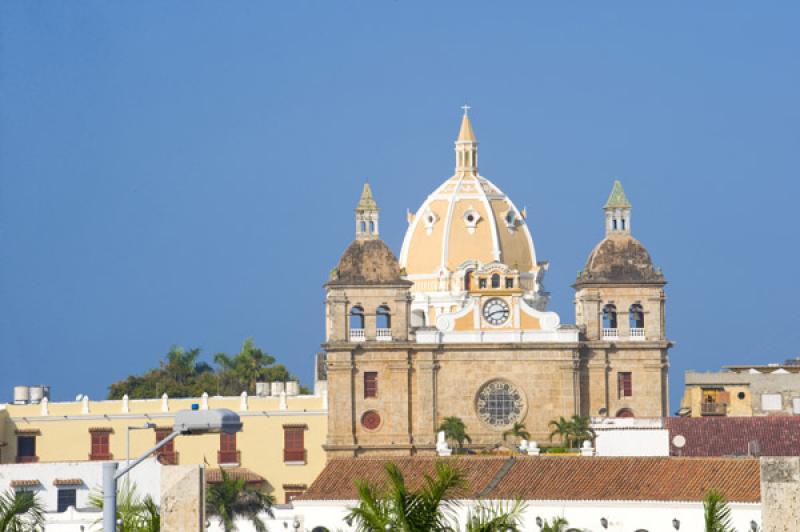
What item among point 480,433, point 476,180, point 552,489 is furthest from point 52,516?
point 476,180

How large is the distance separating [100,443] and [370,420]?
1190 centimetres

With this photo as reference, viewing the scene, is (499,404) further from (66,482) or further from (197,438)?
(66,482)

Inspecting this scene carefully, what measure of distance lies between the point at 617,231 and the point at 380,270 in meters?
10.5

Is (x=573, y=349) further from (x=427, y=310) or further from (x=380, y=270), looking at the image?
(x=427, y=310)

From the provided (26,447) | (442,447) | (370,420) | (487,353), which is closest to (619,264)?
(487,353)

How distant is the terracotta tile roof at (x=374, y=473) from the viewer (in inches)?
2726

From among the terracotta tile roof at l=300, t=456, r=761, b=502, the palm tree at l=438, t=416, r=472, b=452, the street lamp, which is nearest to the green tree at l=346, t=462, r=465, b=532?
the street lamp

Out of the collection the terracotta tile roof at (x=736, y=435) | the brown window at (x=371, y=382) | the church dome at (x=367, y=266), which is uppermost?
the church dome at (x=367, y=266)

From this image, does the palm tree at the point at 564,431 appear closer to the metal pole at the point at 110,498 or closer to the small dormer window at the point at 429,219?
the small dormer window at the point at 429,219

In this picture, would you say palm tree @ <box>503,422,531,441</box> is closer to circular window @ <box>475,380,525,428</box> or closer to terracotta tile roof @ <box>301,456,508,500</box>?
circular window @ <box>475,380,525,428</box>

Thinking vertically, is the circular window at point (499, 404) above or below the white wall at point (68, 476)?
above

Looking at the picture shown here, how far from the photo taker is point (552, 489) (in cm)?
6769

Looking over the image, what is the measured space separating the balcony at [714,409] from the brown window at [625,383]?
3144mm

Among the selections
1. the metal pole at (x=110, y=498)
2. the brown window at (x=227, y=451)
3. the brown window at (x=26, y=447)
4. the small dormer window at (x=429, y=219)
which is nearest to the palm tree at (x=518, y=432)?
the brown window at (x=227, y=451)
